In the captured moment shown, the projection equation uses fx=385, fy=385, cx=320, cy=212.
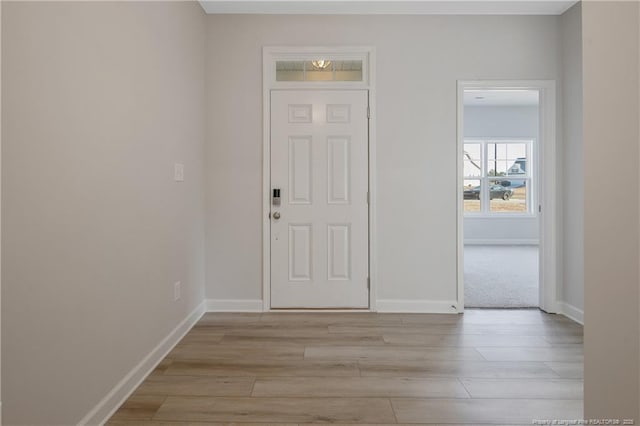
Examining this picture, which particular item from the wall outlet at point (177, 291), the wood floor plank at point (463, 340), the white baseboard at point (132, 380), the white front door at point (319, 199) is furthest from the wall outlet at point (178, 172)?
the wood floor plank at point (463, 340)

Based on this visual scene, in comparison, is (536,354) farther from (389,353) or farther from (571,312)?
(571,312)

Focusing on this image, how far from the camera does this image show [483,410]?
1.91 meters

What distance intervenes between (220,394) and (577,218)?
3233 millimetres

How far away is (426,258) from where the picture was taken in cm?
358

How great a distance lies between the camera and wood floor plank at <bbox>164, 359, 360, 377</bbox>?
2.31 meters

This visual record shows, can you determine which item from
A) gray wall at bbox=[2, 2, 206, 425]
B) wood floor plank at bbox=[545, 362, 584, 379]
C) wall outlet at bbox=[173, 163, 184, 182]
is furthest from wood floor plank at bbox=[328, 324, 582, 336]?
wall outlet at bbox=[173, 163, 184, 182]

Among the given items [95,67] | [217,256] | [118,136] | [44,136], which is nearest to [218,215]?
[217,256]

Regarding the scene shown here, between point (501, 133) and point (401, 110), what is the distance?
599 centimetres

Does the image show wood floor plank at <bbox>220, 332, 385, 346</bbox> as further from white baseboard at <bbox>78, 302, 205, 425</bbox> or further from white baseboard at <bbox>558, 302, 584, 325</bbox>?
white baseboard at <bbox>558, 302, 584, 325</bbox>

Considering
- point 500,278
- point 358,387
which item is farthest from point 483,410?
point 500,278

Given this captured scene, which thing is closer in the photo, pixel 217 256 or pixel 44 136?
pixel 44 136

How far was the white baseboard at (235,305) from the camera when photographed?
360 centimetres

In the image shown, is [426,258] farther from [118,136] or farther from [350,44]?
[118,136]

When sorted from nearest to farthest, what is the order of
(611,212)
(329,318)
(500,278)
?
(611,212)
(329,318)
(500,278)
